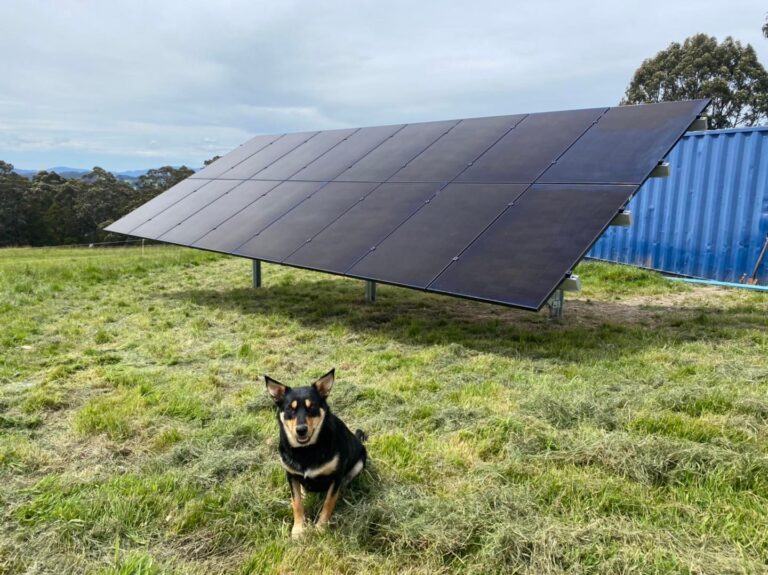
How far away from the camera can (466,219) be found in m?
7.18

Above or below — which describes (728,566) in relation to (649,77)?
below

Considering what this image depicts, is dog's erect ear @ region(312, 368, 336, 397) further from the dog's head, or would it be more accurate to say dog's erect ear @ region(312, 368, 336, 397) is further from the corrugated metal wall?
the corrugated metal wall

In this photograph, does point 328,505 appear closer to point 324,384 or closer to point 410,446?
point 324,384

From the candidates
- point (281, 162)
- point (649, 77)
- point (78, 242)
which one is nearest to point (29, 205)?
point (78, 242)

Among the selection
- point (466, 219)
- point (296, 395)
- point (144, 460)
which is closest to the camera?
point (296, 395)

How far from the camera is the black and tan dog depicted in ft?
9.97

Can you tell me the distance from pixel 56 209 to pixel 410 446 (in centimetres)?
6140

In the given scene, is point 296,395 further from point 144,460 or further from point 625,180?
point 625,180

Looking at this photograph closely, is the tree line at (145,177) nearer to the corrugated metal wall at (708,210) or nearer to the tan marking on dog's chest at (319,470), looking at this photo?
the corrugated metal wall at (708,210)

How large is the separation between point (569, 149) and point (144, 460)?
6.62 meters

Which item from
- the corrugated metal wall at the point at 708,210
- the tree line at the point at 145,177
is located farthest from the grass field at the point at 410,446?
the tree line at the point at 145,177

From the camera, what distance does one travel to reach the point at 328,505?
3160 millimetres

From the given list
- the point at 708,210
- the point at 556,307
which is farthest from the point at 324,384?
the point at 708,210

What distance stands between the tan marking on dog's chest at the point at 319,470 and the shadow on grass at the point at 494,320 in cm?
369
